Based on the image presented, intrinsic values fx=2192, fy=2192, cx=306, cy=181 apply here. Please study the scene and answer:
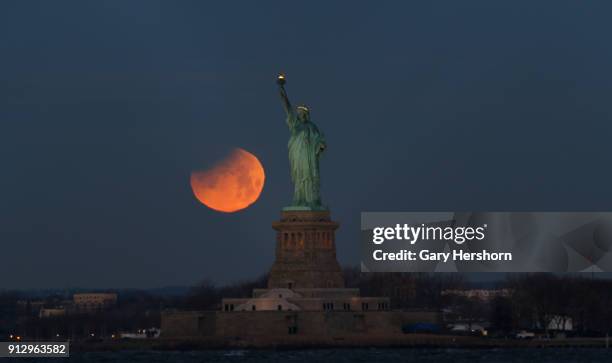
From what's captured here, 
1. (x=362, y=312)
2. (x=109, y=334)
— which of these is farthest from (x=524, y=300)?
(x=109, y=334)

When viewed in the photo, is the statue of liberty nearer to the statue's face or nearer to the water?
the statue's face

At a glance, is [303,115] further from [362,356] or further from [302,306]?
[362,356]

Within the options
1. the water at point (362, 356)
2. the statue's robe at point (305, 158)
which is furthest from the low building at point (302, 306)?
the water at point (362, 356)

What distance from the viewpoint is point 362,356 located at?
104m

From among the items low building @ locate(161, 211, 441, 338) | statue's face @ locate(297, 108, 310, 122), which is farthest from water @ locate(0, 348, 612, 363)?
statue's face @ locate(297, 108, 310, 122)

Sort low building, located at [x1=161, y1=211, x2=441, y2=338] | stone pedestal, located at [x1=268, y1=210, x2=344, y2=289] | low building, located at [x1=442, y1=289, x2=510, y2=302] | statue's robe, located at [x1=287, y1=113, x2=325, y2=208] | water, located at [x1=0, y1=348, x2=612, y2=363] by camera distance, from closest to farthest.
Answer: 1. water, located at [x1=0, y1=348, x2=612, y2=363]
2. low building, located at [x1=161, y1=211, x2=441, y2=338]
3. stone pedestal, located at [x1=268, y1=210, x2=344, y2=289]
4. statue's robe, located at [x1=287, y1=113, x2=325, y2=208]
5. low building, located at [x1=442, y1=289, x2=510, y2=302]

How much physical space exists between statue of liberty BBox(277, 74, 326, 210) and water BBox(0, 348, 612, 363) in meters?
10.6

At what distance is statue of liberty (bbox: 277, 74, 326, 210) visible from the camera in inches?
4636

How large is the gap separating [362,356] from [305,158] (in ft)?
56.8

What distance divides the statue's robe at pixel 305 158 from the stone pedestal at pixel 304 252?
3.94 feet

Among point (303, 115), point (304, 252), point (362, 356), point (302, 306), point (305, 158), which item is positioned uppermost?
point (303, 115)

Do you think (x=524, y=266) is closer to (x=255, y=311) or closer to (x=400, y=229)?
(x=400, y=229)

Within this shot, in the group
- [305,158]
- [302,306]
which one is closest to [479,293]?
[305,158]

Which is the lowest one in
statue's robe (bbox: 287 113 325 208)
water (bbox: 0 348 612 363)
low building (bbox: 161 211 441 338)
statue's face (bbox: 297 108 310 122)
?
water (bbox: 0 348 612 363)
